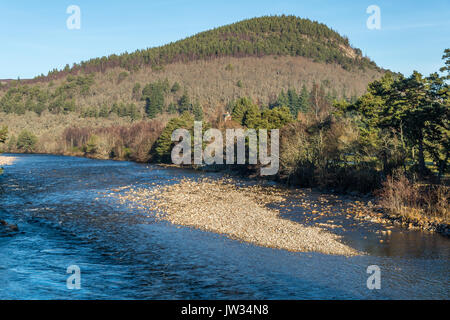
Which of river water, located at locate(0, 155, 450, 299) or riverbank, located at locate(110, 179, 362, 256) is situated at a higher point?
riverbank, located at locate(110, 179, 362, 256)

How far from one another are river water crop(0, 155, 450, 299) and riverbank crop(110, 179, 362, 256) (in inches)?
47.9

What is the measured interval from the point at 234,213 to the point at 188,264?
442 inches

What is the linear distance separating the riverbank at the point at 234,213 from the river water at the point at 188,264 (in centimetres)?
122

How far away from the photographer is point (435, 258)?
60.2 feet

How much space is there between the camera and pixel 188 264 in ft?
58.1

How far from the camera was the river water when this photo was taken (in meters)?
14.5

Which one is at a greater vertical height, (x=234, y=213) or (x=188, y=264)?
(x=234, y=213)

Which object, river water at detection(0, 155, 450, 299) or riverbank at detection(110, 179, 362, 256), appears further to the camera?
riverbank at detection(110, 179, 362, 256)

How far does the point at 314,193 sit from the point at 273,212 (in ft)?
Answer: 37.6

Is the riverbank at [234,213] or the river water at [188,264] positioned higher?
the riverbank at [234,213]

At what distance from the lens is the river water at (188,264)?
14.5 meters

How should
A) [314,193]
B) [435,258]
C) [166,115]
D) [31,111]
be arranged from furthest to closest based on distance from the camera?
1. [31,111]
2. [166,115]
3. [314,193]
4. [435,258]
